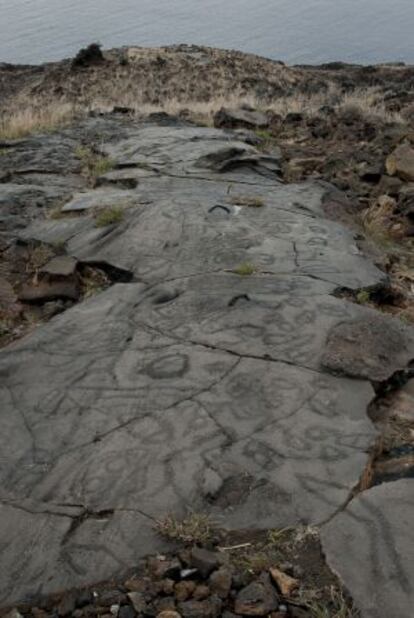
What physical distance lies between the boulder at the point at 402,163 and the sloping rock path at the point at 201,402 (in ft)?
5.25

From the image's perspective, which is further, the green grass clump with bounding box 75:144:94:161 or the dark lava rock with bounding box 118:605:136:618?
the green grass clump with bounding box 75:144:94:161

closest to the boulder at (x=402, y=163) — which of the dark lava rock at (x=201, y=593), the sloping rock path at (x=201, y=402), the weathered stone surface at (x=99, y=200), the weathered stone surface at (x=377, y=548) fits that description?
the sloping rock path at (x=201, y=402)

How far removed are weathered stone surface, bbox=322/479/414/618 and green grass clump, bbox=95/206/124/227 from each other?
3381 mm

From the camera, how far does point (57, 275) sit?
4.71m

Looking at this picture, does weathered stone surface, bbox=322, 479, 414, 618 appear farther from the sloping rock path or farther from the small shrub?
the small shrub

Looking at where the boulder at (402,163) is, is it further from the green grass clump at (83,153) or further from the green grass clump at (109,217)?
the green grass clump at (83,153)

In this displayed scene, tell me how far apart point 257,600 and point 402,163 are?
210 inches

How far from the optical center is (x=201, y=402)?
10.3 ft

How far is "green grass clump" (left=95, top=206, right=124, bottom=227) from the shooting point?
17.5 feet

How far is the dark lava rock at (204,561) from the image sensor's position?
2250 millimetres

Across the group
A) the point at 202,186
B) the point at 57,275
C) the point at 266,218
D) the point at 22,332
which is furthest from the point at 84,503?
the point at 202,186

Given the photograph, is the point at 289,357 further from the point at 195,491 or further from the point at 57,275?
the point at 57,275

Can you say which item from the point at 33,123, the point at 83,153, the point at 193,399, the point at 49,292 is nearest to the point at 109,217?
the point at 49,292

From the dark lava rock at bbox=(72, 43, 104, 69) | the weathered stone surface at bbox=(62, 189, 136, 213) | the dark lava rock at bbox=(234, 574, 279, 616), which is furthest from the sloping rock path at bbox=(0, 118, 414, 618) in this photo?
the dark lava rock at bbox=(72, 43, 104, 69)
